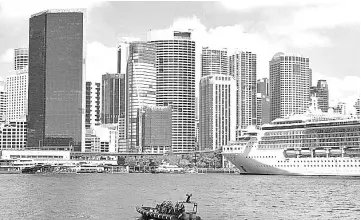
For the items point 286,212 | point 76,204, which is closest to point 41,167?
point 76,204

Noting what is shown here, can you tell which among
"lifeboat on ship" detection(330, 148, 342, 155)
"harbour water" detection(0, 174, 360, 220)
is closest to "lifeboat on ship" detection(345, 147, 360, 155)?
"lifeboat on ship" detection(330, 148, 342, 155)

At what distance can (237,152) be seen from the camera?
438ft

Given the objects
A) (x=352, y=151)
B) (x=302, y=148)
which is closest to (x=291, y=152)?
(x=302, y=148)

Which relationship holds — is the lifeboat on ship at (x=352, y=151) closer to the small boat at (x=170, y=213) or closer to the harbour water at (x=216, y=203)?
the harbour water at (x=216, y=203)

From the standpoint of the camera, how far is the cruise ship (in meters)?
124

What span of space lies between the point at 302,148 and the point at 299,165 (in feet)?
16.9

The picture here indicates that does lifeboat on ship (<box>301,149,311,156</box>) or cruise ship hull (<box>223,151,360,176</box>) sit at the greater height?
lifeboat on ship (<box>301,149,311,156</box>)

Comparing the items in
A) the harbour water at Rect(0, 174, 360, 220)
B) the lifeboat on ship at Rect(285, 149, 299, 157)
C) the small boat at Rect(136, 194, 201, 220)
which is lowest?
the harbour water at Rect(0, 174, 360, 220)

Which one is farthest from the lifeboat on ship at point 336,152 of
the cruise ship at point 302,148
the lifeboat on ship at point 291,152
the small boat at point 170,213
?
the small boat at point 170,213

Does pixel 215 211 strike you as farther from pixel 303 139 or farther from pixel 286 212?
pixel 303 139

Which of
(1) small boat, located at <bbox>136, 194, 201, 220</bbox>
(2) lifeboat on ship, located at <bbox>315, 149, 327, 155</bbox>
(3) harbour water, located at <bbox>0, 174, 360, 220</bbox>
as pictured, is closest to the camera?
(1) small boat, located at <bbox>136, 194, 201, 220</bbox>

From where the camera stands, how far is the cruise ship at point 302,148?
407 ft

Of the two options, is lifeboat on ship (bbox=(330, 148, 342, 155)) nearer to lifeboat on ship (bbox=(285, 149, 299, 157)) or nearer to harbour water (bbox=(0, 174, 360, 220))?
lifeboat on ship (bbox=(285, 149, 299, 157))

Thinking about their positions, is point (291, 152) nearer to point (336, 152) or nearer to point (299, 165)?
point (299, 165)
